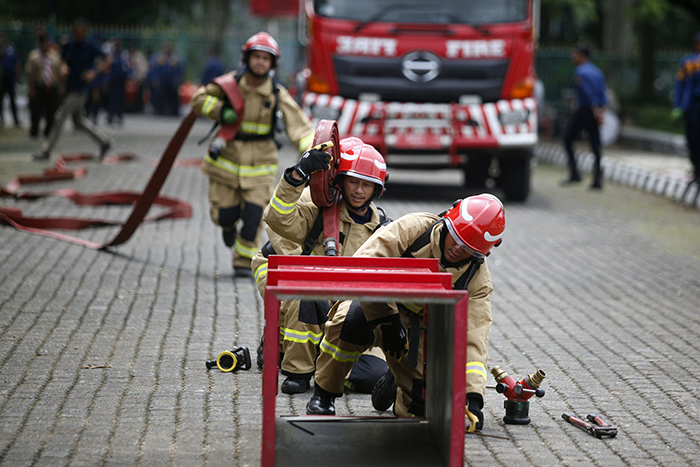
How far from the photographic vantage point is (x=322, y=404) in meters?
4.11

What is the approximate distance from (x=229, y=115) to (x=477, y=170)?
6.58 meters

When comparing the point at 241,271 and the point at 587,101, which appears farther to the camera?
the point at 587,101

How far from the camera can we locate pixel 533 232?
9.66 meters

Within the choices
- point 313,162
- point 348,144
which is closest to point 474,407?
point 313,162

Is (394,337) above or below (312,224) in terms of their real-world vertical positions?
below

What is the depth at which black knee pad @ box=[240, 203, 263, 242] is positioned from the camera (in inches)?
266

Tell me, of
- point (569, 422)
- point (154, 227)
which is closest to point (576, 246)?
point (154, 227)

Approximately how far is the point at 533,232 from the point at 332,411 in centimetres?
598

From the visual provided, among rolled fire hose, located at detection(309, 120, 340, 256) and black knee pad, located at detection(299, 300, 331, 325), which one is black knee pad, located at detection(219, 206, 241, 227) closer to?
rolled fire hose, located at detection(309, 120, 340, 256)

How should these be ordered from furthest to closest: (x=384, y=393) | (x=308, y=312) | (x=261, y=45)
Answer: (x=261, y=45) → (x=308, y=312) → (x=384, y=393)

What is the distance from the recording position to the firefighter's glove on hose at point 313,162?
13.9ft

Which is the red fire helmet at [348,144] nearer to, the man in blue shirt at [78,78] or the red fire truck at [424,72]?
the red fire truck at [424,72]

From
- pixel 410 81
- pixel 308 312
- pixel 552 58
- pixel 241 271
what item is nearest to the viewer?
pixel 308 312

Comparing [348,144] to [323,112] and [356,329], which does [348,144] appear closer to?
[356,329]
